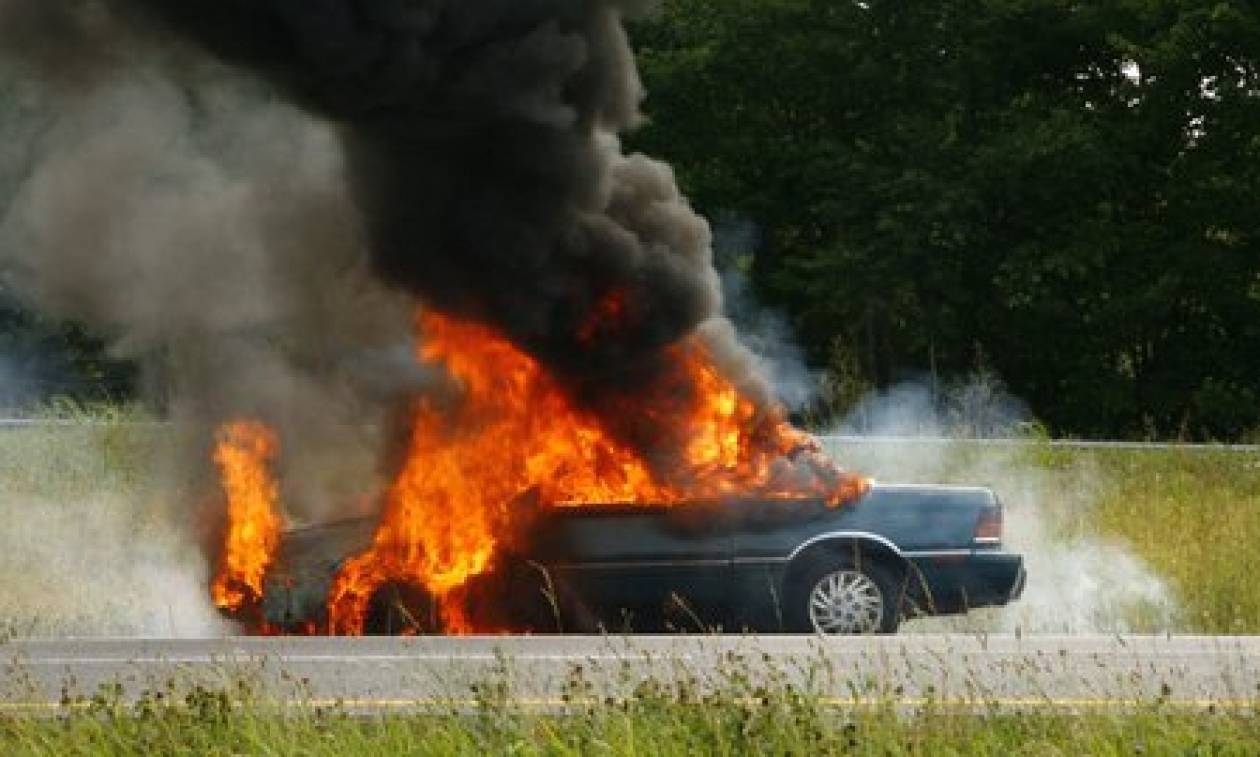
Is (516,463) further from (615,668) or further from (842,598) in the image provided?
(615,668)

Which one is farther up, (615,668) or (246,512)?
(246,512)

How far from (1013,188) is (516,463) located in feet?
74.4

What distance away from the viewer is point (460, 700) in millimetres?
9961

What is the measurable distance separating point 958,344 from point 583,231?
21.0 meters

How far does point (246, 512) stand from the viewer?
15703 mm

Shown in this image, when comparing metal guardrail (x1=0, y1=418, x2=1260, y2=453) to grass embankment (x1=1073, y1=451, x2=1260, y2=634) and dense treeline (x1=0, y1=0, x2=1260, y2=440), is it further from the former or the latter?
dense treeline (x1=0, y1=0, x2=1260, y2=440)

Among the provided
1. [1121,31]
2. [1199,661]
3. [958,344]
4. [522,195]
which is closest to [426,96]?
[522,195]

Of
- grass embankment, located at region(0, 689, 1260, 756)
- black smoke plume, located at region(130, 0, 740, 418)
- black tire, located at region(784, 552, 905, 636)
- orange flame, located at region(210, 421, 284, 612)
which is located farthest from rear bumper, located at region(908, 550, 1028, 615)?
grass embankment, located at region(0, 689, 1260, 756)

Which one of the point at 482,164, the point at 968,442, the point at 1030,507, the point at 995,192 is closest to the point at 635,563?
the point at 482,164

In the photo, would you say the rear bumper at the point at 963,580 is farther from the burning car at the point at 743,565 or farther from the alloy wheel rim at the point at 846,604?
the alloy wheel rim at the point at 846,604

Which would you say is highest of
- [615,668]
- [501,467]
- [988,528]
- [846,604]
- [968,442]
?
→ [968,442]

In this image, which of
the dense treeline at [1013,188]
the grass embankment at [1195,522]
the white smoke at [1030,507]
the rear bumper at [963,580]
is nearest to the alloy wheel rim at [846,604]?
the rear bumper at [963,580]

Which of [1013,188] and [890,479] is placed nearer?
[890,479]

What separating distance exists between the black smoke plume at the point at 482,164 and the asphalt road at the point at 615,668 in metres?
3.25
